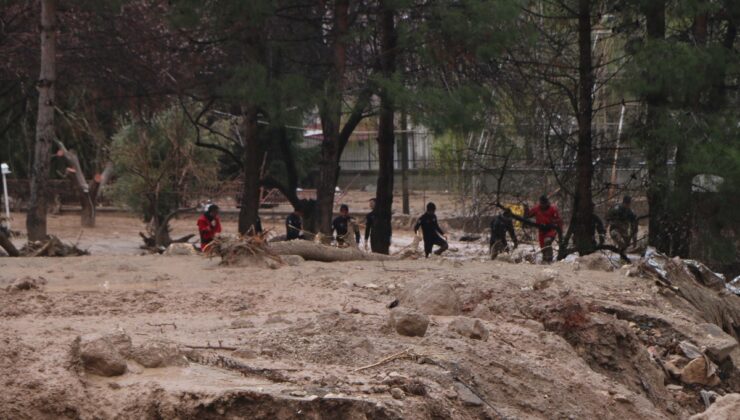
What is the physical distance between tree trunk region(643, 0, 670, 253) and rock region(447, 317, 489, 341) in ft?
34.1

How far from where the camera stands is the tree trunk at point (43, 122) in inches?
750

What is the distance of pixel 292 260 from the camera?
12031 mm

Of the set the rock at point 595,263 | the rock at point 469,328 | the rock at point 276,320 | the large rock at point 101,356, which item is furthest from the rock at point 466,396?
the rock at point 595,263

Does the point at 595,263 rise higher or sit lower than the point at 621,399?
higher

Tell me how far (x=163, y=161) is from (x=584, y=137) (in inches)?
492

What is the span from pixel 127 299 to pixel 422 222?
1083 centimetres

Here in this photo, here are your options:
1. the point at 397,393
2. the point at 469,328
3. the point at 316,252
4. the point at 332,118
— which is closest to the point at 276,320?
the point at 469,328

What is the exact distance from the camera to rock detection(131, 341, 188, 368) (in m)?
6.41

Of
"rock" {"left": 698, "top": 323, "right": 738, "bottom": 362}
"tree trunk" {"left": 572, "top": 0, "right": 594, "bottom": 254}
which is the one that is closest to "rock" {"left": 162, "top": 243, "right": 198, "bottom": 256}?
"rock" {"left": 698, "top": 323, "right": 738, "bottom": 362}

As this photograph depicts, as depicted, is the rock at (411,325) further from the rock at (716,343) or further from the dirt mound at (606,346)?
the rock at (716,343)

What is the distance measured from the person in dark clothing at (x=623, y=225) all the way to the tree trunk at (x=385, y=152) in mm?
3918

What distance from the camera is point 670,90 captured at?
58.5 ft

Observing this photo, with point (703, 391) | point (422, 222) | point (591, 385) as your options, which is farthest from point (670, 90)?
point (591, 385)

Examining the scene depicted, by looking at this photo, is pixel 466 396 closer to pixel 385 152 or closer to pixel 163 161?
pixel 385 152
